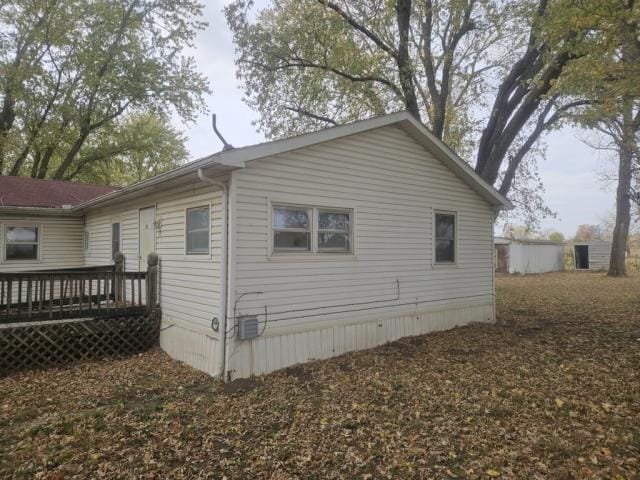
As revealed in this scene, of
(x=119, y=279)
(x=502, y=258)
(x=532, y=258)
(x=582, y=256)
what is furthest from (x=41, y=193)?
(x=582, y=256)

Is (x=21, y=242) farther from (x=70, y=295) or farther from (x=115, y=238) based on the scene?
(x=70, y=295)

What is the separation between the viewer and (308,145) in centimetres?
635

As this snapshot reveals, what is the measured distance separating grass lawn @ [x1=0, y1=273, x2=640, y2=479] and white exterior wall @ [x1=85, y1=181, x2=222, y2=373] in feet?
1.21

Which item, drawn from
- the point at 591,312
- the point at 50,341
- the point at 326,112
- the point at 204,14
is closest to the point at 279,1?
the point at 326,112

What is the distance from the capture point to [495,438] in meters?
3.92

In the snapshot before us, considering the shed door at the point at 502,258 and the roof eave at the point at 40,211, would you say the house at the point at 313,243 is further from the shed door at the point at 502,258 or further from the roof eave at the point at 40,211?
the shed door at the point at 502,258

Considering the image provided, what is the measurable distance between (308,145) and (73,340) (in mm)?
5269

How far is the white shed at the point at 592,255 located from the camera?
2711 centimetres

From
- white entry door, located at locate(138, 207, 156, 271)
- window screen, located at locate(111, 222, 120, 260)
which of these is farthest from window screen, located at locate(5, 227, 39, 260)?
white entry door, located at locate(138, 207, 156, 271)

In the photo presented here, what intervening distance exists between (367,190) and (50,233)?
9.83 metres

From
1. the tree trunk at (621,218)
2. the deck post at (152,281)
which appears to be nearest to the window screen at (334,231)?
the deck post at (152,281)

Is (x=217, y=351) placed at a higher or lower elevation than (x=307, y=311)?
lower

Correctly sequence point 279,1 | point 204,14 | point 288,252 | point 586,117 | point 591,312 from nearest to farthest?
point 288,252, point 586,117, point 591,312, point 279,1, point 204,14

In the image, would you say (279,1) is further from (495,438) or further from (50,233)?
(495,438)
